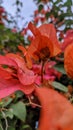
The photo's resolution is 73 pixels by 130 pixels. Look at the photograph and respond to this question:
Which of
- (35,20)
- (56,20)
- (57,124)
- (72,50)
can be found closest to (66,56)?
(72,50)

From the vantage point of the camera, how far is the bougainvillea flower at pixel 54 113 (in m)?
0.20

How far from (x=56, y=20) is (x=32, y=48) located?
1.81 meters

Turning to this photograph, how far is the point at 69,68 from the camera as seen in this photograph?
0.43 m

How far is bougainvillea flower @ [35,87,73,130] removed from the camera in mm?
205

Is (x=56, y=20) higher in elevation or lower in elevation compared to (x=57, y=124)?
lower

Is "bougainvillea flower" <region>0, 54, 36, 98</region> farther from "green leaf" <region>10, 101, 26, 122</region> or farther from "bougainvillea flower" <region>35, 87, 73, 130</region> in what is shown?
"green leaf" <region>10, 101, 26, 122</region>

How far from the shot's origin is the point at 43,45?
0.46m

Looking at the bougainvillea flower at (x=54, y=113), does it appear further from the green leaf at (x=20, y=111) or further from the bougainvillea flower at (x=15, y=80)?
the green leaf at (x=20, y=111)

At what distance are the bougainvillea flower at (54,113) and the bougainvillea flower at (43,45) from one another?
0.77ft

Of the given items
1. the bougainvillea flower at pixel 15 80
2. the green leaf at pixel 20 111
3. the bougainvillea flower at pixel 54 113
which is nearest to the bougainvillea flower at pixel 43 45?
the bougainvillea flower at pixel 15 80

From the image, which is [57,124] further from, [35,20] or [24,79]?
[35,20]

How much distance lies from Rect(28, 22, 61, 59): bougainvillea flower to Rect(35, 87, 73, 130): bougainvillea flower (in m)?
0.23

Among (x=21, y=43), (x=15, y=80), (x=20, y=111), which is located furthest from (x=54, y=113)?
(x=21, y=43)

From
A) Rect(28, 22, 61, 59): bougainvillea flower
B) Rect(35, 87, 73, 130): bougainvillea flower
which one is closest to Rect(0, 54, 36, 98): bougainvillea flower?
Rect(28, 22, 61, 59): bougainvillea flower
